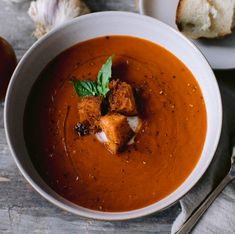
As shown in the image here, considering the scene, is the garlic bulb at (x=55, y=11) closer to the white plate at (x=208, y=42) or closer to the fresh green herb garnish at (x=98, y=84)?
the white plate at (x=208, y=42)

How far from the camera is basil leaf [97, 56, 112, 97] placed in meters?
2.04

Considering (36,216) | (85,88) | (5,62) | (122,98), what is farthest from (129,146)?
(5,62)

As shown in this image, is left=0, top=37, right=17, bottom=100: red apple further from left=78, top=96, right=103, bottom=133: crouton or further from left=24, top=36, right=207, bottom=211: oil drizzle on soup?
left=78, top=96, right=103, bottom=133: crouton

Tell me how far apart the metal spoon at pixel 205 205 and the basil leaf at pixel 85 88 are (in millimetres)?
680

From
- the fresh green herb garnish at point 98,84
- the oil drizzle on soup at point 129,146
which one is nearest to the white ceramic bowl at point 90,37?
the oil drizzle on soup at point 129,146

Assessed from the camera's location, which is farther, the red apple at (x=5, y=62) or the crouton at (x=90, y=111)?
the red apple at (x=5, y=62)

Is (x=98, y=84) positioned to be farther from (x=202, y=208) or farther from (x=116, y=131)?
(x=202, y=208)

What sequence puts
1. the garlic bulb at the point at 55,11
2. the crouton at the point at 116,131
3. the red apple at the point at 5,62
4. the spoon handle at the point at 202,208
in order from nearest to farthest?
the crouton at the point at 116,131 → the spoon handle at the point at 202,208 → the red apple at the point at 5,62 → the garlic bulb at the point at 55,11

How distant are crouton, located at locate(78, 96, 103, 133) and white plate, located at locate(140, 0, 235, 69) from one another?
626 mm

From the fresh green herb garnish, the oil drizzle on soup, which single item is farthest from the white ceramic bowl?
the fresh green herb garnish

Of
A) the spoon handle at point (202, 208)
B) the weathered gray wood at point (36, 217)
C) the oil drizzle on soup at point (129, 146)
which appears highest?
the oil drizzle on soup at point (129, 146)

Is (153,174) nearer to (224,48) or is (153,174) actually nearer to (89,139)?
(89,139)

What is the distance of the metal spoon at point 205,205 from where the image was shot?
219 cm

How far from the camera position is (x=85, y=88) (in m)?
2.04
